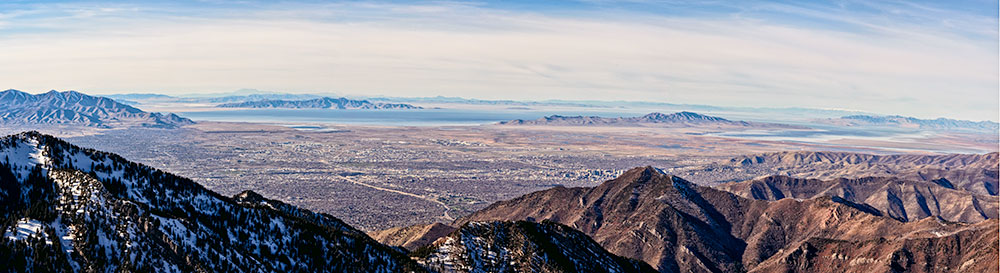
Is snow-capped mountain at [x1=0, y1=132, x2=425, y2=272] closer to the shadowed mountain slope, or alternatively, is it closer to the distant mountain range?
the distant mountain range

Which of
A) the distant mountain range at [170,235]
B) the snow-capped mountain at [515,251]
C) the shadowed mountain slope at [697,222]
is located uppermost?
the distant mountain range at [170,235]

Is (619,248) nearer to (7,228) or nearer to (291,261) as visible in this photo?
(291,261)

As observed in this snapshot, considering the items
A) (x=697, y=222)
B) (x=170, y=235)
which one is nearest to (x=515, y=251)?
(x=170, y=235)

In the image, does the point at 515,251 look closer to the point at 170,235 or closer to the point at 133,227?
the point at 170,235

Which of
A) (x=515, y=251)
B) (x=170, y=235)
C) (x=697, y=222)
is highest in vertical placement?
(x=170, y=235)

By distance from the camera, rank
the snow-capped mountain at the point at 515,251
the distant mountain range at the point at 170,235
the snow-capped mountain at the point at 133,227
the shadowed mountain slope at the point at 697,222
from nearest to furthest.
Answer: the snow-capped mountain at the point at 133,227 → the distant mountain range at the point at 170,235 → the snow-capped mountain at the point at 515,251 → the shadowed mountain slope at the point at 697,222

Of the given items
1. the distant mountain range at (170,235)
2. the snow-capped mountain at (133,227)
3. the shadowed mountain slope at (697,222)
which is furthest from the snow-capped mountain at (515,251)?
the shadowed mountain slope at (697,222)

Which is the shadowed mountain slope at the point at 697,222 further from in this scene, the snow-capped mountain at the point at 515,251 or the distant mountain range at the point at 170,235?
the distant mountain range at the point at 170,235

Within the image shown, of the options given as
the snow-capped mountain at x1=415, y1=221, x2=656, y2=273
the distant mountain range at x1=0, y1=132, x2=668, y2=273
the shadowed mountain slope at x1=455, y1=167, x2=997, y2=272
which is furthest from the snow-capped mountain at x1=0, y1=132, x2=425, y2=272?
the shadowed mountain slope at x1=455, y1=167, x2=997, y2=272


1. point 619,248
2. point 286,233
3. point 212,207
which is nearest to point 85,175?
point 212,207
